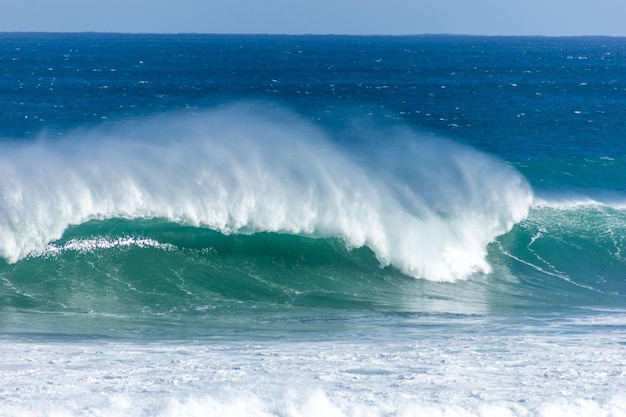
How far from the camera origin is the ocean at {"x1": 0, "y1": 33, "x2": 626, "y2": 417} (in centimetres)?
938

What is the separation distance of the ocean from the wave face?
0.05 meters

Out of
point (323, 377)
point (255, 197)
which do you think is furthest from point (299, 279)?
point (323, 377)

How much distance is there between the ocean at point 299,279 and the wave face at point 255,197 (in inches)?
1.9

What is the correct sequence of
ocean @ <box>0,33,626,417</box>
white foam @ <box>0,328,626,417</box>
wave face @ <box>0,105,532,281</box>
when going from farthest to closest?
wave face @ <box>0,105,532,281</box> → ocean @ <box>0,33,626,417</box> → white foam @ <box>0,328,626,417</box>

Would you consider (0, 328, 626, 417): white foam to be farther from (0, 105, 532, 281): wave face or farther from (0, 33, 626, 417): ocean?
(0, 105, 532, 281): wave face

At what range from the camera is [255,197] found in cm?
1764

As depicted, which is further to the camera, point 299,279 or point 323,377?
point 299,279

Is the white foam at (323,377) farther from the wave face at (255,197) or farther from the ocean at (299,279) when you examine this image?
the wave face at (255,197)

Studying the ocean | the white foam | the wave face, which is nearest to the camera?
the white foam

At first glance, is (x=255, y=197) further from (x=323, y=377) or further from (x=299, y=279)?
(x=323, y=377)

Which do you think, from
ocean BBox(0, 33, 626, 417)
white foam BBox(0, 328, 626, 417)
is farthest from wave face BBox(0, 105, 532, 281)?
white foam BBox(0, 328, 626, 417)

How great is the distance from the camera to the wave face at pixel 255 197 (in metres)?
16.1

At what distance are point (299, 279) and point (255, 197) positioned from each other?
2.86 meters

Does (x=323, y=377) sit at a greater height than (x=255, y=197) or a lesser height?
lesser
